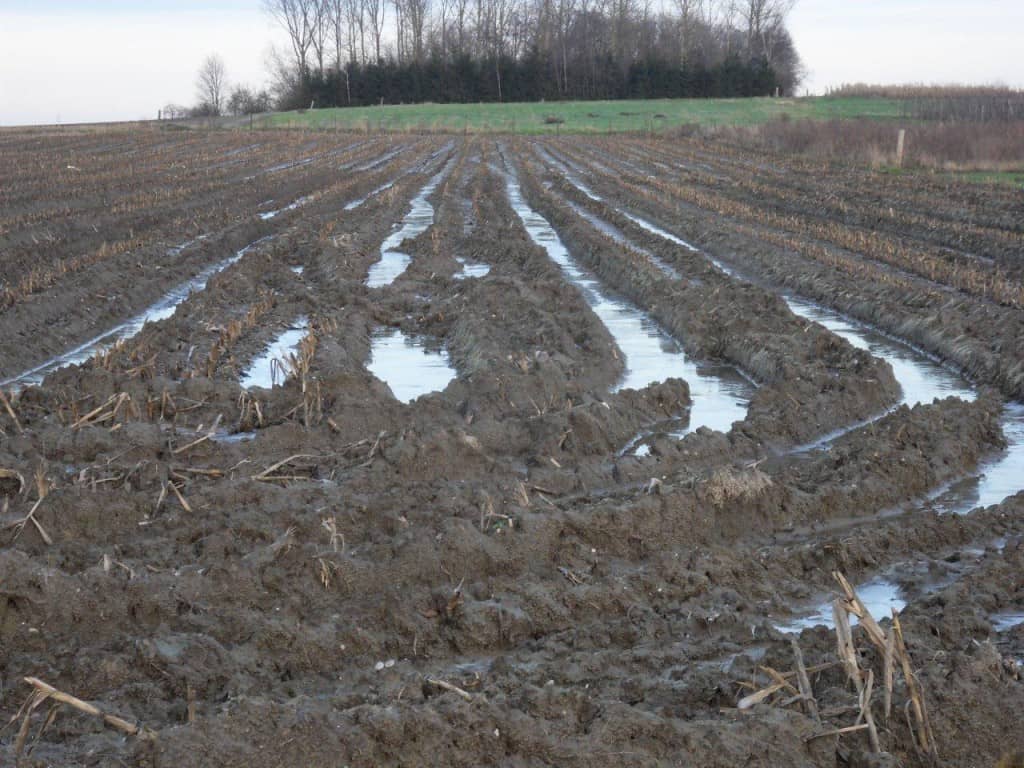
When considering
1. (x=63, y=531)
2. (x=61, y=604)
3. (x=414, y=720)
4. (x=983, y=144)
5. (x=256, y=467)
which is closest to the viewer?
(x=414, y=720)

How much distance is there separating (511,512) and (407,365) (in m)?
4.81

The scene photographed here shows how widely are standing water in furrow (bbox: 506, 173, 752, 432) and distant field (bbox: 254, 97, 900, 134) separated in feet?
148

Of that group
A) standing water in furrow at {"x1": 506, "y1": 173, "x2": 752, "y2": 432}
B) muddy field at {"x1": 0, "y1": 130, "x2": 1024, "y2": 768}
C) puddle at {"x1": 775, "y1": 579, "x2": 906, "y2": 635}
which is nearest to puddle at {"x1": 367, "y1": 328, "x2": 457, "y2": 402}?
muddy field at {"x1": 0, "y1": 130, "x2": 1024, "y2": 768}

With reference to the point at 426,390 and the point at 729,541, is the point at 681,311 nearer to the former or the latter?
the point at 426,390

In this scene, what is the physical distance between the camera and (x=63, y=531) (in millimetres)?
6035

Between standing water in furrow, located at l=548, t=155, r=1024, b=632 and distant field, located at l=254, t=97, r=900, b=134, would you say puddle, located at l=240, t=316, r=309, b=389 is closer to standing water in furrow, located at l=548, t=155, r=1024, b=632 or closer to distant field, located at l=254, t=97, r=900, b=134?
standing water in furrow, located at l=548, t=155, r=1024, b=632

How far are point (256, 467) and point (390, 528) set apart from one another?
52.2 inches

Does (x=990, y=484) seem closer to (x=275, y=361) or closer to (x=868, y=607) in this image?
(x=868, y=607)

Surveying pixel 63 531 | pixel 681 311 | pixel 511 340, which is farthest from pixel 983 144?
pixel 63 531

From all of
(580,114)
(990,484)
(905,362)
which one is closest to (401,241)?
(905,362)

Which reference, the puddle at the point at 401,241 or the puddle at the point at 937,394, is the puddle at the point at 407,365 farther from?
the puddle at the point at 937,394

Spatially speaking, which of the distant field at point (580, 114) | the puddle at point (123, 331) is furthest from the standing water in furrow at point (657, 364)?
the distant field at point (580, 114)

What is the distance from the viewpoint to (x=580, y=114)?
6712 cm

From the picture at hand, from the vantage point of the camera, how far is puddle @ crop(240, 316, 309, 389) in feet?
31.9
